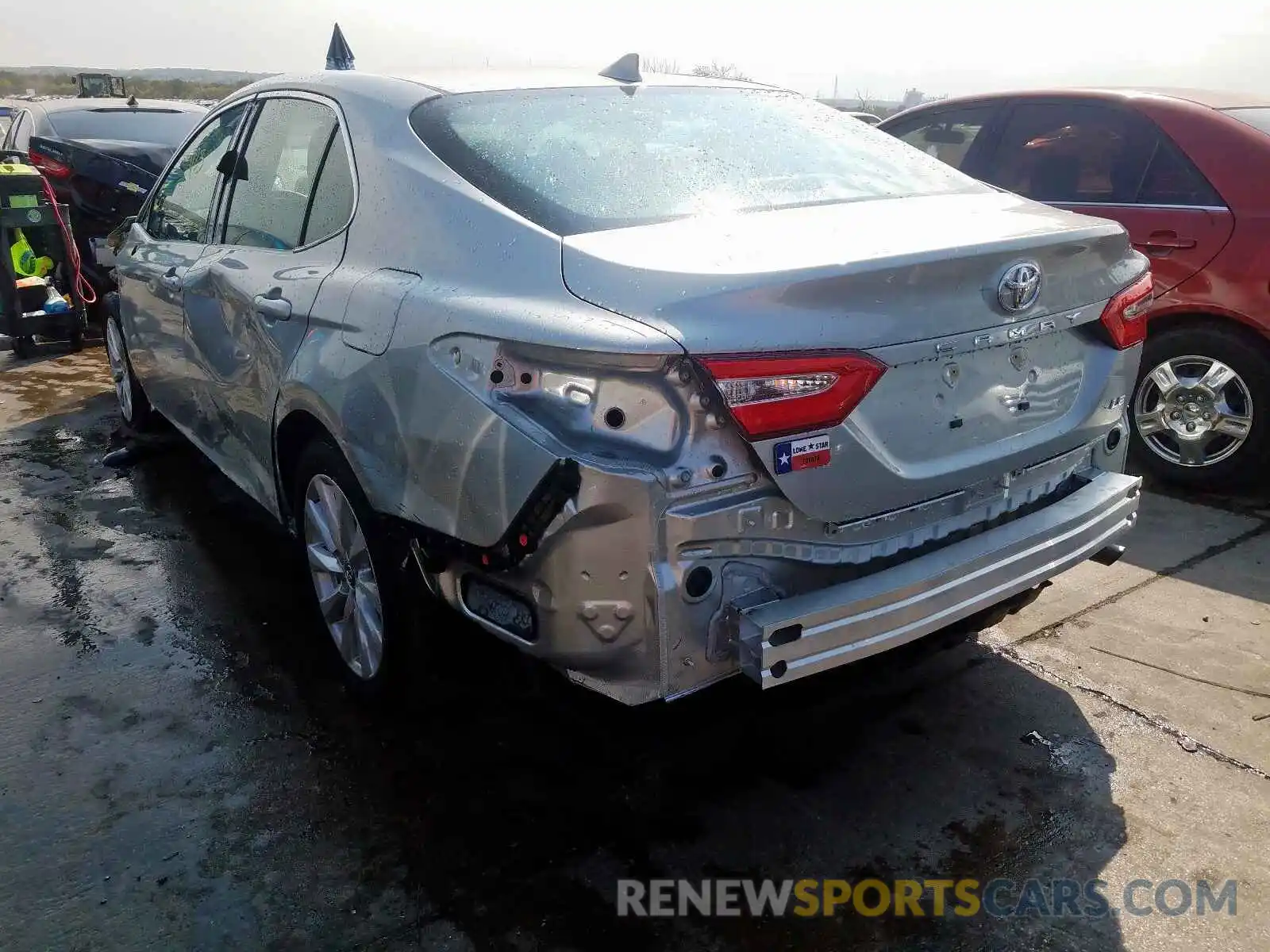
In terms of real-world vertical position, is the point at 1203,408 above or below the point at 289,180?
below

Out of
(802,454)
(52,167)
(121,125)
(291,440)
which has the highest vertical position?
(121,125)

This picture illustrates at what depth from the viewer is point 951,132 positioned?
573 centimetres

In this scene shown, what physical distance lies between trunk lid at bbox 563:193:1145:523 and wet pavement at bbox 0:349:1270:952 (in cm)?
60

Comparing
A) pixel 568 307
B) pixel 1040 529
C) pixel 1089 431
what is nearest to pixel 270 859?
pixel 568 307

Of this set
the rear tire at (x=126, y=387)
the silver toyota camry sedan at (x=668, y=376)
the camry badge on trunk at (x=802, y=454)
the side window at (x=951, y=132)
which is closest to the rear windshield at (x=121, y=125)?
the rear tire at (x=126, y=387)

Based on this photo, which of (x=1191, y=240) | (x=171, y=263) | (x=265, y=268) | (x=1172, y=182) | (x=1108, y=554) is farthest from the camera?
(x=1172, y=182)

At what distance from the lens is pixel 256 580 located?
13.5ft

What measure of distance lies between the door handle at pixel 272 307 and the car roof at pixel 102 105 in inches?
299

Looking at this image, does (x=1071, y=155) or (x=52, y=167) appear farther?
(x=52, y=167)

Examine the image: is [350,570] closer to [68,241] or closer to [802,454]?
[802,454]

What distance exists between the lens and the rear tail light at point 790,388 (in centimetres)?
207

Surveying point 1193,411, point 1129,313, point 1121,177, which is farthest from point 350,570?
point 1121,177

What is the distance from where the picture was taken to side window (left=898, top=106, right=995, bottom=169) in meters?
5.58

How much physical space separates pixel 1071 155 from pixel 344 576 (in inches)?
158
